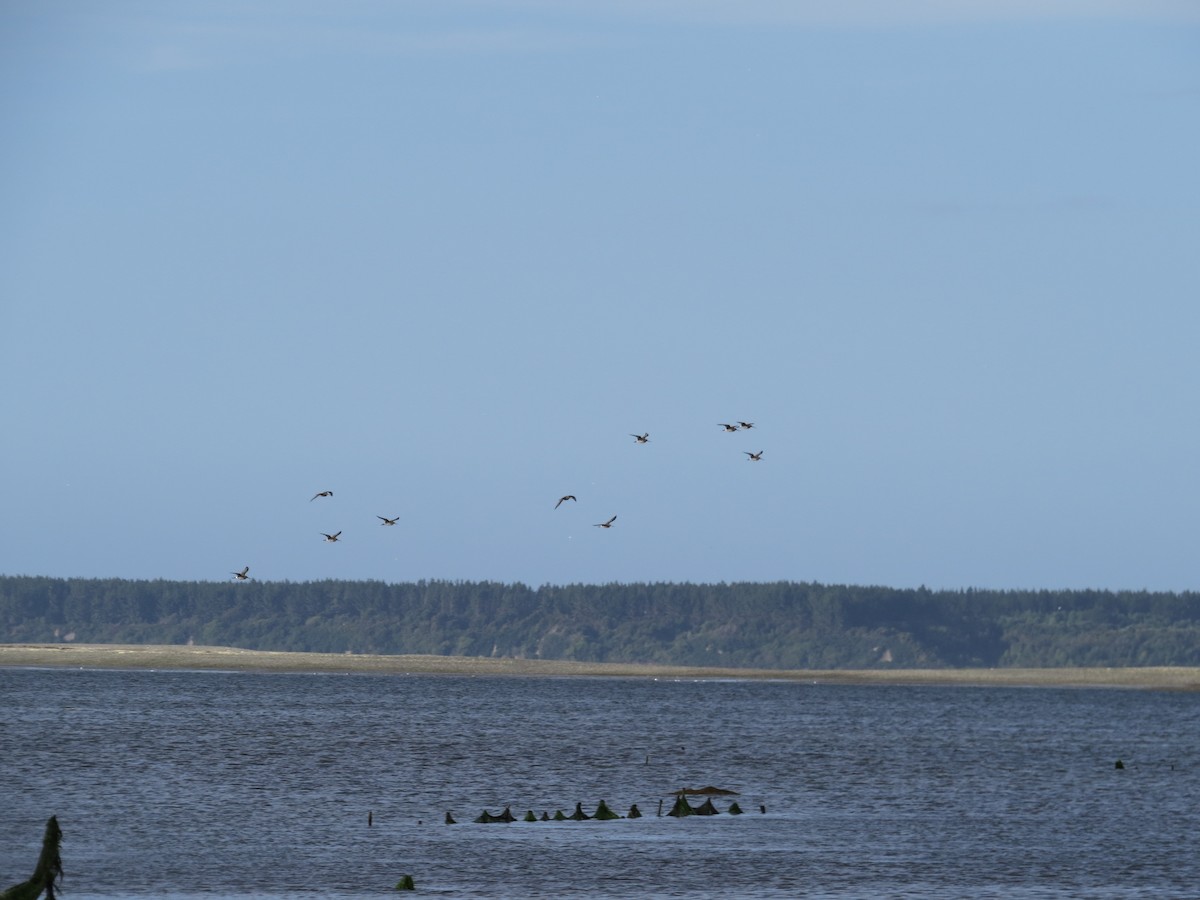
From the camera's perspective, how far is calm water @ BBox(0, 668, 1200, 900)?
49.7 meters

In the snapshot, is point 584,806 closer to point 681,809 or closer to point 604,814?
point 681,809

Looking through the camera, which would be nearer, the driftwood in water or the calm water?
the driftwood in water

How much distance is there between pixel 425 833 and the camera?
59.1 meters

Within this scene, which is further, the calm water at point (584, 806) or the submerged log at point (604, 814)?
the submerged log at point (604, 814)

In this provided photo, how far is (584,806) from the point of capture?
68.6 meters

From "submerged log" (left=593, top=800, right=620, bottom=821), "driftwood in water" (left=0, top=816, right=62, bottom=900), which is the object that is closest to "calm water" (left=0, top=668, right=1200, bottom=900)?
"submerged log" (left=593, top=800, right=620, bottom=821)

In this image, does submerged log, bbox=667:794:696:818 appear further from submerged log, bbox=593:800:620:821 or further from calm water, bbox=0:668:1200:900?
submerged log, bbox=593:800:620:821

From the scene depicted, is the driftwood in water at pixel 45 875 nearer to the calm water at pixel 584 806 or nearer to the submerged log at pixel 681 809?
the calm water at pixel 584 806

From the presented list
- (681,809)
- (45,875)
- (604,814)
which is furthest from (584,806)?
(45,875)

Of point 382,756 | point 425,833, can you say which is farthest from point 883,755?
point 425,833

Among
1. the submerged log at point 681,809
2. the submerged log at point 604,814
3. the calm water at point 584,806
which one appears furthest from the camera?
the submerged log at point 681,809

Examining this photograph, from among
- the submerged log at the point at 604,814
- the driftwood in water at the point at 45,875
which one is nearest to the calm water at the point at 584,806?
the submerged log at the point at 604,814

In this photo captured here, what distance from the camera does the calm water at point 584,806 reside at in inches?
1956

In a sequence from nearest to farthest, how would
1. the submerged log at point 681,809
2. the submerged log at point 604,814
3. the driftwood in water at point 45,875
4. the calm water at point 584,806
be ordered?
the driftwood in water at point 45,875, the calm water at point 584,806, the submerged log at point 604,814, the submerged log at point 681,809
